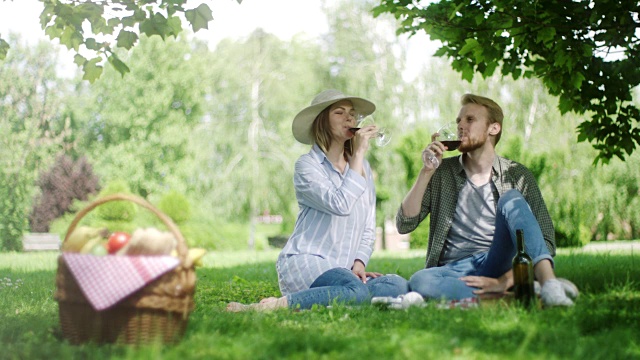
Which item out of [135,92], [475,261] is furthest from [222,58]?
[475,261]

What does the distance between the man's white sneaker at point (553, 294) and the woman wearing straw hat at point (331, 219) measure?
1.19m

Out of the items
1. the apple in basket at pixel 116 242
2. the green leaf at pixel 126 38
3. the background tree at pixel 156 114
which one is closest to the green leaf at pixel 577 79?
the green leaf at pixel 126 38

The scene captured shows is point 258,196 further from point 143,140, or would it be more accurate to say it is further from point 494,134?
point 494,134

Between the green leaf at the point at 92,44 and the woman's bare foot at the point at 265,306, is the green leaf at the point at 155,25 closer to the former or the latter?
the green leaf at the point at 92,44

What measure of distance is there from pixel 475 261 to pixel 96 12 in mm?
3469

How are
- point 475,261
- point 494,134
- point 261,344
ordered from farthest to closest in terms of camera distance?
1. point 494,134
2. point 475,261
3. point 261,344

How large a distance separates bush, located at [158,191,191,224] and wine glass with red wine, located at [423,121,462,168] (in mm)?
16032

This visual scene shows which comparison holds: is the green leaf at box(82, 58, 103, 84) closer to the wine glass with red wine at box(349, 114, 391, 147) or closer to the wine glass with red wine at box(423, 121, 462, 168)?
the wine glass with red wine at box(349, 114, 391, 147)

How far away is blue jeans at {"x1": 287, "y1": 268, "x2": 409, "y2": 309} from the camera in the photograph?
4.39 metres

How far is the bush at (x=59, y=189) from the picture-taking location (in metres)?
30.4

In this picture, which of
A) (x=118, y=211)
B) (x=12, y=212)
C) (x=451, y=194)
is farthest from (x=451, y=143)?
(x=12, y=212)

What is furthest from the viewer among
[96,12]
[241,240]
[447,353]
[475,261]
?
[241,240]

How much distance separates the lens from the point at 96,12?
5488mm

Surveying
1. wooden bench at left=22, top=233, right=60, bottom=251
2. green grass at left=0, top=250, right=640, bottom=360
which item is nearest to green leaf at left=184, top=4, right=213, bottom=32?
green grass at left=0, top=250, right=640, bottom=360
